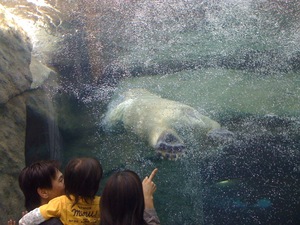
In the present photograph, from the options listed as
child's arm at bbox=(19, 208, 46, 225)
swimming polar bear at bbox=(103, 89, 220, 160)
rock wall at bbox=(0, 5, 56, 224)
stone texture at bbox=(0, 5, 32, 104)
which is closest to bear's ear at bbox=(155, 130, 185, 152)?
swimming polar bear at bbox=(103, 89, 220, 160)

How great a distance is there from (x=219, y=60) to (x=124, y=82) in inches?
48.4

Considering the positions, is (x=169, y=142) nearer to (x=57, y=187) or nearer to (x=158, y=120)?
(x=158, y=120)

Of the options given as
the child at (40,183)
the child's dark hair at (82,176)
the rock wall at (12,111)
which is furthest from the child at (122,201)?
the rock wall at (12,111)

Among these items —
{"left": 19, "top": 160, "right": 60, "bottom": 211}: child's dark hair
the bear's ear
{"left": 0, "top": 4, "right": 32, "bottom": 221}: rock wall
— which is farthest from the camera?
the bear's ear

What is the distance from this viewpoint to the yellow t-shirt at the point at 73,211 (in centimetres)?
191

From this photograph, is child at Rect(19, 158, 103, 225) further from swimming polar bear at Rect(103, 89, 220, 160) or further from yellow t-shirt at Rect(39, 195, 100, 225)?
swimming polar bear at Rect(103, 89, 220, 160)

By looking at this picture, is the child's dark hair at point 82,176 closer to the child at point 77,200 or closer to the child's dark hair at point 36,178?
the child at point 77,200

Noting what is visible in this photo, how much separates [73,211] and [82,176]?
0.19 meters

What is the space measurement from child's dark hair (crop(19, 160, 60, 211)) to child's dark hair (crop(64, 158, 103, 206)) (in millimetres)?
238

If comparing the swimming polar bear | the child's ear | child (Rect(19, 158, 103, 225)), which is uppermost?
child (Rect(19, 158, 103, 225))

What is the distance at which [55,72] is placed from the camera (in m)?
4.71

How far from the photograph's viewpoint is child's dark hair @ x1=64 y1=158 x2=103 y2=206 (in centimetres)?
187

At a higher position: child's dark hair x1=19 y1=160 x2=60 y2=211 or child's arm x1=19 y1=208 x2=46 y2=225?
child's dark hair x1=19 y1=160 x2=60 y2=211

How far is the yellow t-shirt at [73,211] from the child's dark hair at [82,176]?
58 mm
